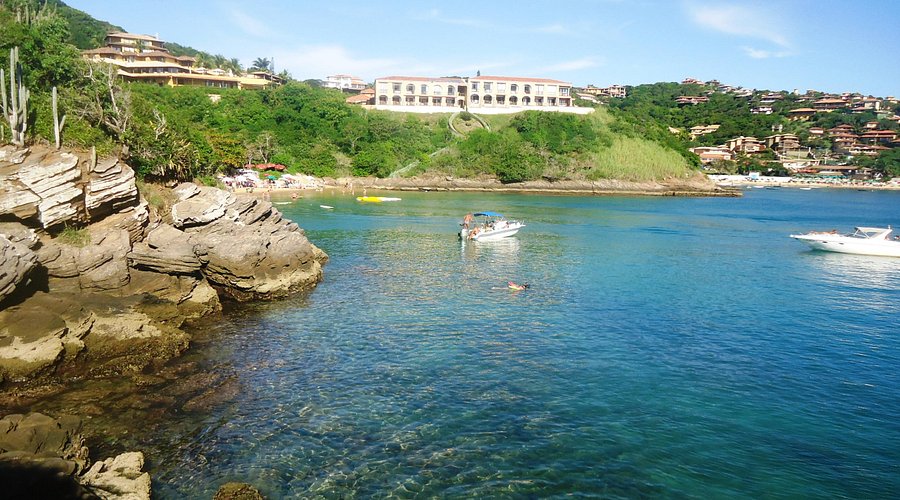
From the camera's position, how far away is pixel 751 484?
11281 mm

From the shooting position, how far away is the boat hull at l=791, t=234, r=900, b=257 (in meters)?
38.6

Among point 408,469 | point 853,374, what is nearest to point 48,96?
point 408,469

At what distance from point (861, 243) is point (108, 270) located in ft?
147

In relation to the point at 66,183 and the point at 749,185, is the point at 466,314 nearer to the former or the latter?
the point at 66,183

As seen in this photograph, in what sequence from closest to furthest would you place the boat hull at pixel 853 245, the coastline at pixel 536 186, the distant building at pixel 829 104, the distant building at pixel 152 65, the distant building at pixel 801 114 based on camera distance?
1. the boat hull at pixel 853 245
2. the coastline at pixel 536 186
3. the distant building at pixel 152 65
4. the distant building at pixel 801 114
5. the distant building at pixel 829 104

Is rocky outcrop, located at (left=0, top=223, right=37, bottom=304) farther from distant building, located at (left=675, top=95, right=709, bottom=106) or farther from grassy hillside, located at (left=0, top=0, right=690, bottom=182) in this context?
distant building, located at (left=675, top=95, right=709, bottom=106)

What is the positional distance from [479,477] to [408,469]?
1422mm

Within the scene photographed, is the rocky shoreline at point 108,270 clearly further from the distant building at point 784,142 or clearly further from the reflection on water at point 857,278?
the distant building at point 784,142

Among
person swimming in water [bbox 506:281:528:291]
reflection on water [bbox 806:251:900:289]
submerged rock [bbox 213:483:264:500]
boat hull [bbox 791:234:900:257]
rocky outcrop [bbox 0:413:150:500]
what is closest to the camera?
rocky outcrop [bbox 0:413:150:500]

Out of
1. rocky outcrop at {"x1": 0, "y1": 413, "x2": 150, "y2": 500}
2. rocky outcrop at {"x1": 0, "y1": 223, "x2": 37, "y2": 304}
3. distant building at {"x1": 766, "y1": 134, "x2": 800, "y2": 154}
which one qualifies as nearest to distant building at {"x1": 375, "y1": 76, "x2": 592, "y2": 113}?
distant building at {"x1": 766, "y1": 134, "x2": 800, "y2": 154}

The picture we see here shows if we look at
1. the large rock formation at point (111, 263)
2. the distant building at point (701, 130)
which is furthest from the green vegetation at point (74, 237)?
the distant building at point (701, 130)

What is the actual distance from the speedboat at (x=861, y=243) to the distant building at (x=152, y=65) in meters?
104

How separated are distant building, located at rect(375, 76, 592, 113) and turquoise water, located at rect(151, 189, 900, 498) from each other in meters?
93.3

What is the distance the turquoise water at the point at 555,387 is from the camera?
37.2 feet
